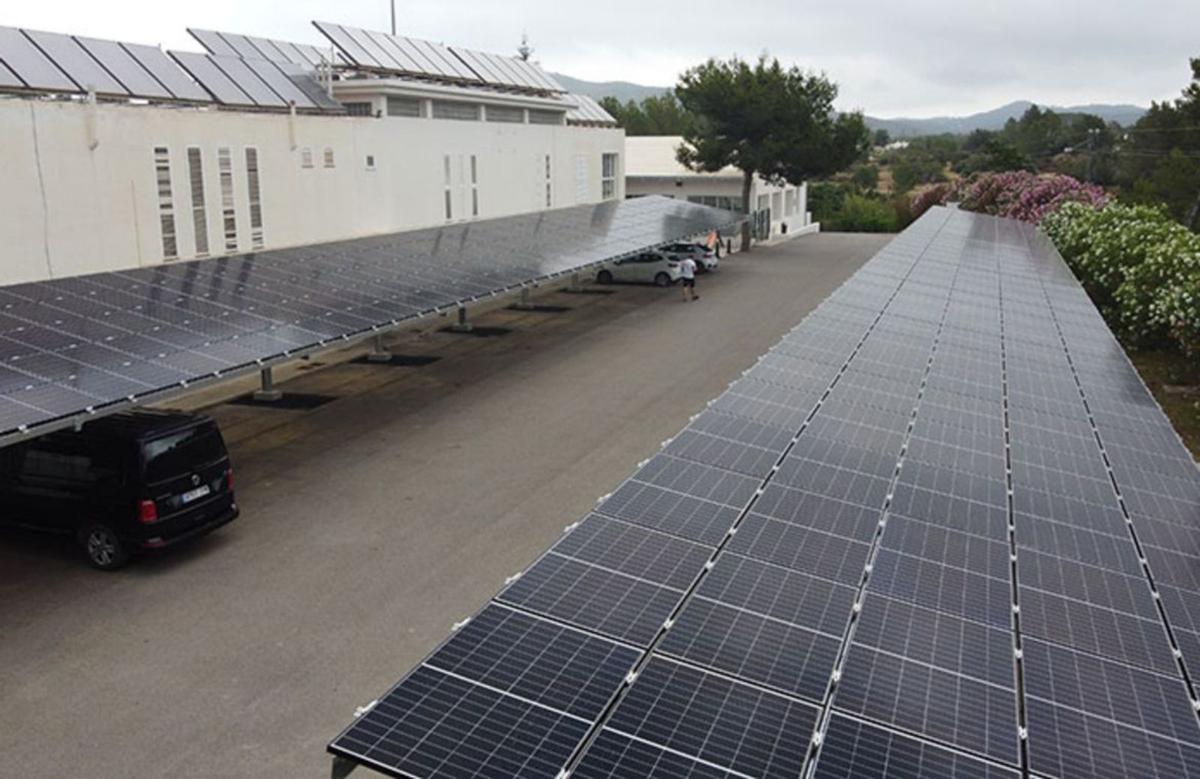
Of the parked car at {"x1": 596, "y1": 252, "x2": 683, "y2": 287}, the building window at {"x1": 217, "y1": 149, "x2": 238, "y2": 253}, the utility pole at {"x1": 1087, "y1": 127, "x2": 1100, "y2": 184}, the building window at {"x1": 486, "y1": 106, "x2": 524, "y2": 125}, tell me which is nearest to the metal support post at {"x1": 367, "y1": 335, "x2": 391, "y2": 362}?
the building window at {"x1": 217, "y1": 149, "x2": 238, "y2": 253}

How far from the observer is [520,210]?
126 feet

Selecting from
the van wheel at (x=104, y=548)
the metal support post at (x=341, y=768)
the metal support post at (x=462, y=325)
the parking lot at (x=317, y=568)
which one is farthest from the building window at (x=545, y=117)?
the metal support post at (x=341, y=768)

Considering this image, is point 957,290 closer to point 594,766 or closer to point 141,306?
point 141,306

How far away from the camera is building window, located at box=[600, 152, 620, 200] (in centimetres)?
4669

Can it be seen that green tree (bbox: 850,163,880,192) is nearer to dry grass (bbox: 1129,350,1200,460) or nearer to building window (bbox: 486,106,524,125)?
building window (bbox: 486,106,524,125)

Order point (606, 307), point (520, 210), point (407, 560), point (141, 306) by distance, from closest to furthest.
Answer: point (407, 560), point (141, 306), point (606, 307), point (520, 210)

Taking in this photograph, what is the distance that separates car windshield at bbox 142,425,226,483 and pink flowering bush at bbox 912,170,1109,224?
1472 inches

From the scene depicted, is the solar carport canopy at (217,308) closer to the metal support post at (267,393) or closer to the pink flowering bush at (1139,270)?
the metal support post at (267,393)

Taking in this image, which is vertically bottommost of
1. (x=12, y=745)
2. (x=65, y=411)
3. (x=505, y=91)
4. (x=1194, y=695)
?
(x=12, y=745)

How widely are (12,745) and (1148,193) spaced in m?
61.7

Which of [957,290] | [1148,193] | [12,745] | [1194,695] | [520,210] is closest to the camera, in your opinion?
[1194,695]

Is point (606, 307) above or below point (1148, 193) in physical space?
below

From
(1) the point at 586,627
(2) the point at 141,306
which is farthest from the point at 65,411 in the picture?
(1) the point at 586,627

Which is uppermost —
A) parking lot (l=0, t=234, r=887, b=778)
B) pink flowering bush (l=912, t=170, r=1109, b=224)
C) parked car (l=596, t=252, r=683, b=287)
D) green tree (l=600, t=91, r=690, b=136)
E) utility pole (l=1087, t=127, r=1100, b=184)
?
green tree (l=600, t=91, r=690, b=136)
